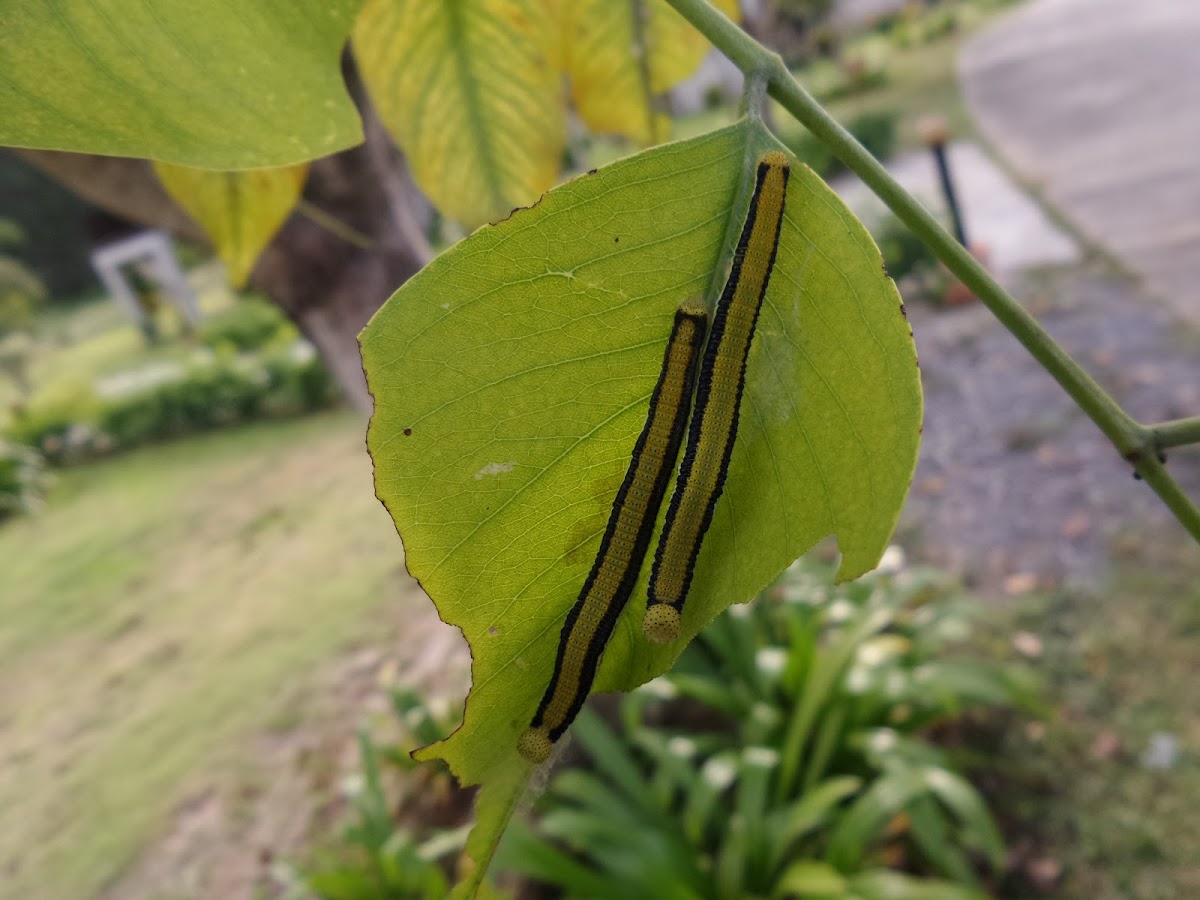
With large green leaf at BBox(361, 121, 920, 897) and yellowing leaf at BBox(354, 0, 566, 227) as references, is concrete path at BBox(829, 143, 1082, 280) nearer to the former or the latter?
yellowing leaf at BBox(354, 0, 566, 227)

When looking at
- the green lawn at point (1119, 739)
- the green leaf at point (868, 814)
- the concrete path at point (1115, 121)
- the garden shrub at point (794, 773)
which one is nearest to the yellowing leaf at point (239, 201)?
the garden shrub at point (794, 773)

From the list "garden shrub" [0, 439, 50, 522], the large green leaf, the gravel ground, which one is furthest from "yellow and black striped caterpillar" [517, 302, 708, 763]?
"garden shrub" [0, 439, 50, 522]

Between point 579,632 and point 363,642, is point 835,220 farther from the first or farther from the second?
point 363,642

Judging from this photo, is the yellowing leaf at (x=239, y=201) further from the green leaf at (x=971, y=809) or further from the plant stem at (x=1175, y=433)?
the green leaf at (x=971, y=809)

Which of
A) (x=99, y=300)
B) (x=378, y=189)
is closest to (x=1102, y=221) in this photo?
(x=378, y=189)

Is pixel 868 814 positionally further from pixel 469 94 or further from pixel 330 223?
pixel 469 94
